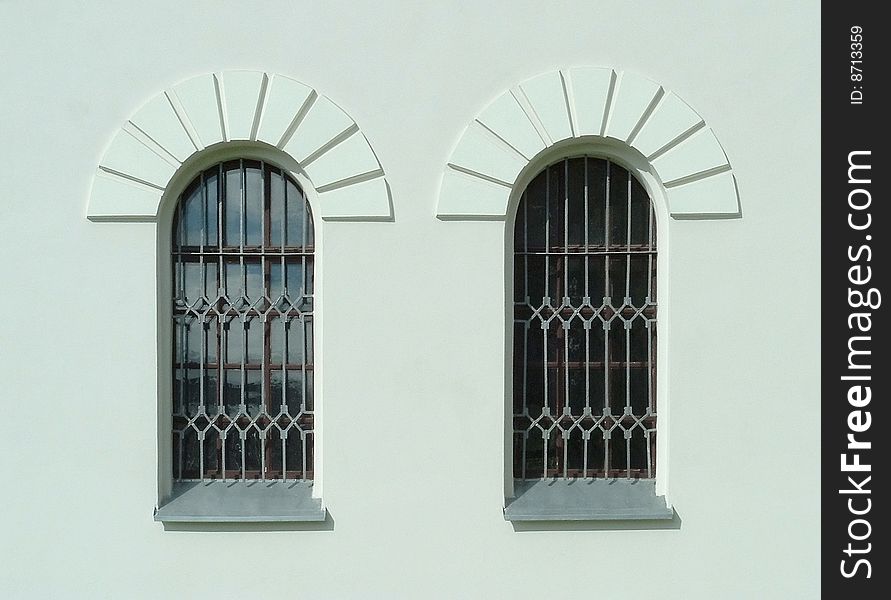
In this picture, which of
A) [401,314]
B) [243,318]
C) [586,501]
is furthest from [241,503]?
[586,501]

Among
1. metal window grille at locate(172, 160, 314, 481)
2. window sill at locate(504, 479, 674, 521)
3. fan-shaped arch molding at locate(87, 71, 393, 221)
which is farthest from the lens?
metal window grille at locate(172, 160, 314, 481)

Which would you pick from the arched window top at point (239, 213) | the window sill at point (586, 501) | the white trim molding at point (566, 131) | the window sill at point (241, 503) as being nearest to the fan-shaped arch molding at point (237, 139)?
the arched window top at point (239, 213)

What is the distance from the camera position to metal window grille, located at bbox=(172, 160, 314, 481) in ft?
16.2

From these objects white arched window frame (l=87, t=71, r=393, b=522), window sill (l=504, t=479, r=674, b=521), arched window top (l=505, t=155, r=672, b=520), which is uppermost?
white arched window frame (l=87, t=71, r=393, b=522)

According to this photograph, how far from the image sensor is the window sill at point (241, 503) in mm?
4785

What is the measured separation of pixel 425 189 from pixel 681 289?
1735 millimetres

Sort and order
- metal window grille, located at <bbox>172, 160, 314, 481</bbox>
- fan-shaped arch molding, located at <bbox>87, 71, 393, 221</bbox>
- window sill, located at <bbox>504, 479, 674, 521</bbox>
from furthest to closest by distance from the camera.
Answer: metal window grille, located at <bbox>172, 160, 314, 481</bbox>, window sill, located at <bbox>504, 479, 674, 521</bbox>, fan-shaped arch molding, located at <bbox>87, 71, 393, 221</bbox>

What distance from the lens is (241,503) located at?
487 centimetres

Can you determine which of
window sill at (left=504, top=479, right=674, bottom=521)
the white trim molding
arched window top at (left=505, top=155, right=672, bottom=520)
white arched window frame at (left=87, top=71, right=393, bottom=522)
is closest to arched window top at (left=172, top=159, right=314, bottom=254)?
white arched window frame at (left=87, top=71, right=393, bottom=522)

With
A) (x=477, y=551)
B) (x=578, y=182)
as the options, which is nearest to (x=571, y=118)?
(x=578, y=182)

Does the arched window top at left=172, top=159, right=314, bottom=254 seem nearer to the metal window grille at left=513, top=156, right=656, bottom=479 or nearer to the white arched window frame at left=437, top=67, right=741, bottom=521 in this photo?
the white arched window frame at left=437, top=67, right=741, bottom=521

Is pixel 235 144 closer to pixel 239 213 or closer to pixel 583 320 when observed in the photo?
pixel 239 213

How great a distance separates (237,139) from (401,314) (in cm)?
148

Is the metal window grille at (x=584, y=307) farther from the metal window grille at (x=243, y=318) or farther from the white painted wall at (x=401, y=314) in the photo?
the metal window grille at (x=243, y=318)
